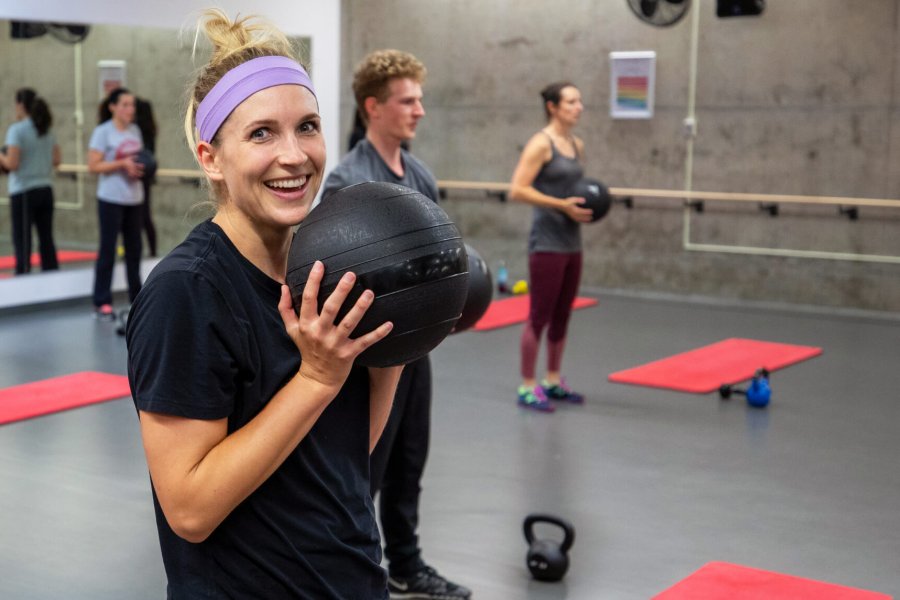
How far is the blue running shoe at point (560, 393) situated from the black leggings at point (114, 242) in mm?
3421

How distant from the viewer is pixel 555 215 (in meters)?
5.38

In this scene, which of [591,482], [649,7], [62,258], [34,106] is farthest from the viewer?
[649,7]

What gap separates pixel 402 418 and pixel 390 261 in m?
1.91

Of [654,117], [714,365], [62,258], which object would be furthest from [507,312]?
[62,258]

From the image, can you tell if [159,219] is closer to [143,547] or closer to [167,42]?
[167,42]

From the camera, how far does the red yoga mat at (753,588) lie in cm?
323

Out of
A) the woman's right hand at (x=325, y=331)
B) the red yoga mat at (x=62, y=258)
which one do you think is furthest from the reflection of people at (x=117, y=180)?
the woman's right hand at (x=325, y=331)

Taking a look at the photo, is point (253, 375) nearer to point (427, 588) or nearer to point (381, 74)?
point (427, 588)

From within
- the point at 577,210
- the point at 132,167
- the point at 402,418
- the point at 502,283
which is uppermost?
the point at 132,167

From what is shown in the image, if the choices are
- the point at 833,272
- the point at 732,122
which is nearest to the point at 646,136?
the point at 732,122

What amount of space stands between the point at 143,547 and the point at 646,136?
6399 millimetres

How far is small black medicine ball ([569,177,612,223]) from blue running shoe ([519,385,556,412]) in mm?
883

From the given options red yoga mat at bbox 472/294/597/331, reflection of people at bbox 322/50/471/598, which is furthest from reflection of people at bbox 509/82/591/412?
reflection of people at bbox 322/50/471/598

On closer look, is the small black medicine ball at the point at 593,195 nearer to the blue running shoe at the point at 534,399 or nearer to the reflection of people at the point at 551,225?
the reflection of people at the point at 551,225
